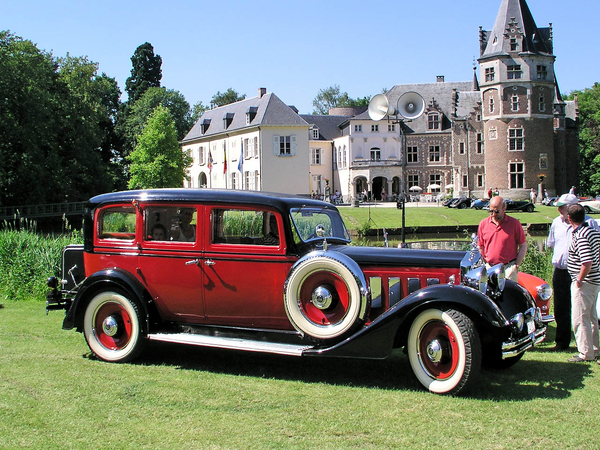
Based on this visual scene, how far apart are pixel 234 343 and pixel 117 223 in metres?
2.34

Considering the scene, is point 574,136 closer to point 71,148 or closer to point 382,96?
point 71,148

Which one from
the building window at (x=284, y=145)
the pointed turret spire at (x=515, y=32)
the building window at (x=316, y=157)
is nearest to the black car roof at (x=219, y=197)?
the building window at (x=284, y=145)

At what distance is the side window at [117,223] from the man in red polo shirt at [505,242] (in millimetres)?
4585

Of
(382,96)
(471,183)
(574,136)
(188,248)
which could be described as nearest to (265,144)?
(471,183)

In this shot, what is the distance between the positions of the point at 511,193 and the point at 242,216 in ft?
195

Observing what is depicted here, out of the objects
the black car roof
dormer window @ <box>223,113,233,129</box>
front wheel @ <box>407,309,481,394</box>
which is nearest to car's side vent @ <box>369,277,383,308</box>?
front wheel @ <box>407,309,481,394</box>

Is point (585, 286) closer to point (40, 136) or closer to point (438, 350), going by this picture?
point (438, 350)

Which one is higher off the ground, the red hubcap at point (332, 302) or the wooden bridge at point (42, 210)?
the wooden bridge at point (42, 210)

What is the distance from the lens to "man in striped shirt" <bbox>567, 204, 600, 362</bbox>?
648cm

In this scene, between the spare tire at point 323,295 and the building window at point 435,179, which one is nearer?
the spare tire at point 323,295

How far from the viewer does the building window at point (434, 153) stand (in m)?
71.1

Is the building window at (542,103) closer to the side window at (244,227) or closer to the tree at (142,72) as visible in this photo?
the tree at (142,72)

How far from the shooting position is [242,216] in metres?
6.63

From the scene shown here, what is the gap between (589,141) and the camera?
69.1 meters
